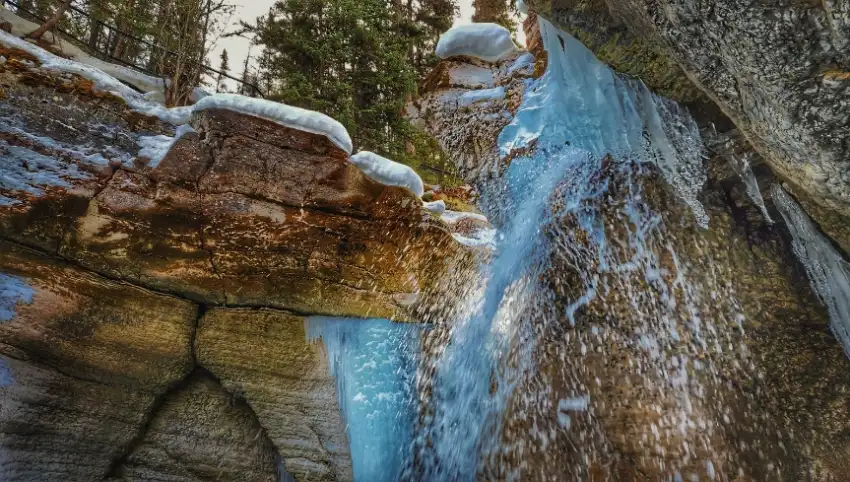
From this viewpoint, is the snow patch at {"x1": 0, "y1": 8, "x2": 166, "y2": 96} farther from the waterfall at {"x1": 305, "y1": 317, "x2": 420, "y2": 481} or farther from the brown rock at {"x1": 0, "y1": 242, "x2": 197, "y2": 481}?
the waterfall at {"x1": 305, "y1": 317, "x2": 420, "y2": 481}

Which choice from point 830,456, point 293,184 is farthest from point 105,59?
→ point 830,456

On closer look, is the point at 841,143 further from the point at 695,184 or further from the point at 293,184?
the point at 293,184

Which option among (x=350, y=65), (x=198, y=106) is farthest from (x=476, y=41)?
(x=350, y=65)

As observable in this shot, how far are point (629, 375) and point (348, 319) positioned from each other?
8.62ft

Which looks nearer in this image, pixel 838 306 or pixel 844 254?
pixel 844 254

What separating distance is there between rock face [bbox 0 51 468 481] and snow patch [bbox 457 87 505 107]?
4.25 feet

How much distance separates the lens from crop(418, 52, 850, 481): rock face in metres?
3.95

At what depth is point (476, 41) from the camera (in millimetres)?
4734

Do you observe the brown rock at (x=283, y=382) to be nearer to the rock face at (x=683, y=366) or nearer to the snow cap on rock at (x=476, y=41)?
the rock face at (x=683, y=366)

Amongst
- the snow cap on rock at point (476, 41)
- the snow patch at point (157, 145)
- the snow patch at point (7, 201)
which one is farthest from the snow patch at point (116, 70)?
the snow cap on rock at point (476, 41)

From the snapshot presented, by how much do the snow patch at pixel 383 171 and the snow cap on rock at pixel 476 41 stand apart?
4.09ft

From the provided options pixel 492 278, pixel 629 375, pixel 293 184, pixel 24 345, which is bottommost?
pixel 24 345

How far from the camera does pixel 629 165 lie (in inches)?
179

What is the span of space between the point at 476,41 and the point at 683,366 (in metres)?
3.69
